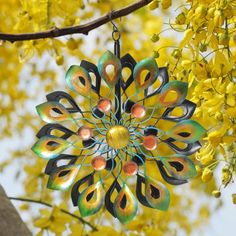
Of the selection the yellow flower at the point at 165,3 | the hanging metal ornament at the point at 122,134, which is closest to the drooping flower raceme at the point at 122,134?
the hanging metal ornament at the point at 122,134

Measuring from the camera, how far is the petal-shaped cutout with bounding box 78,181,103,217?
5.08 ft

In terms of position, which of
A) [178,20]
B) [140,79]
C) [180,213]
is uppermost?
[178,20]

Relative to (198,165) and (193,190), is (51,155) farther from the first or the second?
(193,190)

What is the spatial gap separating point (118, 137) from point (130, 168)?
76 mm

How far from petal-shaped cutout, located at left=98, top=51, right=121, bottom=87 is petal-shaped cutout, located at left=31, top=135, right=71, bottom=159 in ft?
0.52

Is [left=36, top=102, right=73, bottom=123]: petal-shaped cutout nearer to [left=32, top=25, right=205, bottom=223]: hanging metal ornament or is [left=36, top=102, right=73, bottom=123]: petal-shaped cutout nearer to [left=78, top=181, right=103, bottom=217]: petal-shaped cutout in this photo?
[left=32, top=25, right=205, bottom=223]: hanging metal ornament

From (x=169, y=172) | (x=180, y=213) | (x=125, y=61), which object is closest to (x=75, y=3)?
(x=125, y=61)

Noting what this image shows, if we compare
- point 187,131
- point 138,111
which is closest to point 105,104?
point 138,111

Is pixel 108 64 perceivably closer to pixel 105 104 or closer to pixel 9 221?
pixel 105 104

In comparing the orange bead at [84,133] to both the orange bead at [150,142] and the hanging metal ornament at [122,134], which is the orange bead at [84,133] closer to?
the hanging metal ornament at [122,134]

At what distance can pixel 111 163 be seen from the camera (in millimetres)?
1566

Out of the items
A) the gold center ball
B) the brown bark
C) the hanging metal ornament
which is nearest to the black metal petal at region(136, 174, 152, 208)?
the hanging metal ornament

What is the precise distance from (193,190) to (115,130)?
8.51ft

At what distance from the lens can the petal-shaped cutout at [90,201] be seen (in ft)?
5.08
